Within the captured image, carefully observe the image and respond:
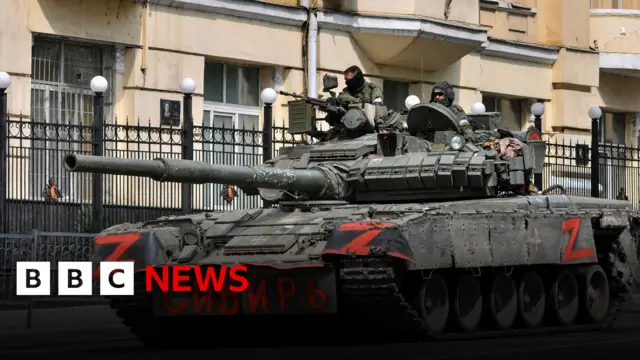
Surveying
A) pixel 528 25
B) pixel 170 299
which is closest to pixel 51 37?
pixel 170 299

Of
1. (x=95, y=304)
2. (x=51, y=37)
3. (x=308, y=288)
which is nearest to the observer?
(x=308, y=288)

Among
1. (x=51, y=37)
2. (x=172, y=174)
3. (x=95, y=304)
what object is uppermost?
(x=51, y=37)

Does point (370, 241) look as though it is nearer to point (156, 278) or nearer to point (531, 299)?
point (156, 278)

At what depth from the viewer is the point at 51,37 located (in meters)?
23.3

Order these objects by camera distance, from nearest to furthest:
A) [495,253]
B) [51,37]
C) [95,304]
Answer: [495,253], [95,304], [51,37]

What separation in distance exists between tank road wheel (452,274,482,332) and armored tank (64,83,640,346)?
2 centimetres

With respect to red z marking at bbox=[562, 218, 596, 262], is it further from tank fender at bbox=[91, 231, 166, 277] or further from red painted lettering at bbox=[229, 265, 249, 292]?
tank fender at bbox=[91, 231, 166, 277]

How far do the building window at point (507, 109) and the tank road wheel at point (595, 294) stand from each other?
1176 centimetres

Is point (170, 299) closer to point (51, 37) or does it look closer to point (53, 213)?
point (53, 213)

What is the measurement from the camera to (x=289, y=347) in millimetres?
15531

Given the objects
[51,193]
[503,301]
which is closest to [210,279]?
[503,301]

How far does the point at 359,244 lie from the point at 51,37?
31.1ft

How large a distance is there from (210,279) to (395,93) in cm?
1327

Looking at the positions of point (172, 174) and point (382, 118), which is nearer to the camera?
point (172, 174)
